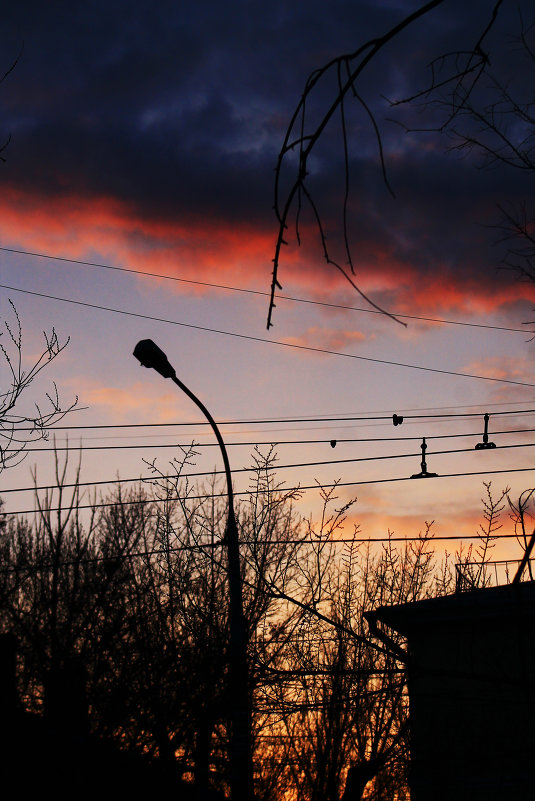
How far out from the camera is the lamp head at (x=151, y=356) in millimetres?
10922

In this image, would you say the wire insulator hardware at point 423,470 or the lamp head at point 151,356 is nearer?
the lamp head at point 151,356

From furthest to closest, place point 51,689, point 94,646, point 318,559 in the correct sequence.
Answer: point 318,559 < point 94,646 < point 51,689

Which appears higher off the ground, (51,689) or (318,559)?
(318,559)

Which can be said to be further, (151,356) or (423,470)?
(423,470)

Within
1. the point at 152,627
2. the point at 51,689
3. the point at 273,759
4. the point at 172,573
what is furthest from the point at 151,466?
the point at 51,689

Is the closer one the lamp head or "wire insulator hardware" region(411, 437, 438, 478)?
the lamp head

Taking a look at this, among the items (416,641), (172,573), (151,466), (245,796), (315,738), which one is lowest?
(245,796)

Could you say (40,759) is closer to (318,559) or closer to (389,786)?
(318,559)

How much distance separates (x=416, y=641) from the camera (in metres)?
13.3

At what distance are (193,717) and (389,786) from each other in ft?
22.3

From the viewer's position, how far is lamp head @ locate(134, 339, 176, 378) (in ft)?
35.8

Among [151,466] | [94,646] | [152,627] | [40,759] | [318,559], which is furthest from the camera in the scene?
[151,466]

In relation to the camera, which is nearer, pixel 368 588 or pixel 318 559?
pixel 318 559

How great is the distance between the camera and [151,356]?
1102 centimetres
